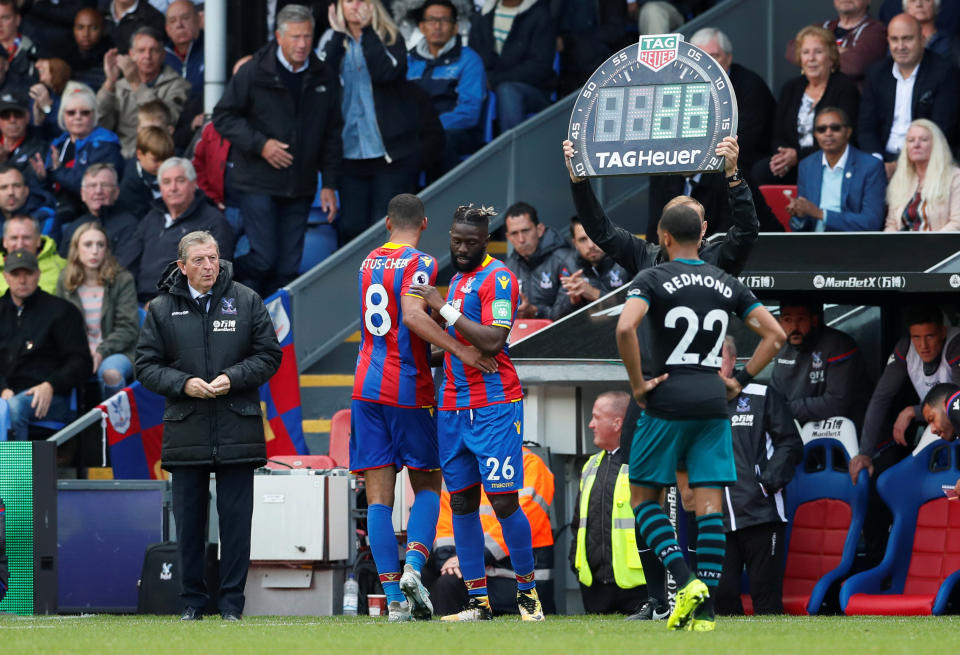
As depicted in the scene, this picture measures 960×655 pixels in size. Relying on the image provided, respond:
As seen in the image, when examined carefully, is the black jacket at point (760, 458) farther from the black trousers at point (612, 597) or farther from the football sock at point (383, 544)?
the football sock at point (383, 544)

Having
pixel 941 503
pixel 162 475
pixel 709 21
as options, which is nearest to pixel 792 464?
pixel 941 503

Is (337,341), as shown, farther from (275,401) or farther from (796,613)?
(796,613)

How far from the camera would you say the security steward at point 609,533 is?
10656mm

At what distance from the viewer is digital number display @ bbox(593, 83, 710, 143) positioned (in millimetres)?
9125

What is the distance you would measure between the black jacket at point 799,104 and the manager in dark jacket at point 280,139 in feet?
12.3

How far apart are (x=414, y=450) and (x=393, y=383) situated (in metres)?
0.37

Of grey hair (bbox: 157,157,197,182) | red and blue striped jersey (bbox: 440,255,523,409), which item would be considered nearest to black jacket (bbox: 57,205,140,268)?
grey hair (bbox: 157,157,197,182)

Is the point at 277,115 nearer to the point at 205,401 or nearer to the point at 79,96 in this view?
the point at 79,96

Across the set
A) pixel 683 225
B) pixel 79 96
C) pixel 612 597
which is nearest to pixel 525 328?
pixel 612 597

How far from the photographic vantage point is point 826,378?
1154 centimetres

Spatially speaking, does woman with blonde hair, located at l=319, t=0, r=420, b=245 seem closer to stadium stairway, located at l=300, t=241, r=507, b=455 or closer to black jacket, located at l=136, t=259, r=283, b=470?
stadium stairway, located at l=300, t=241, r=507, b=455

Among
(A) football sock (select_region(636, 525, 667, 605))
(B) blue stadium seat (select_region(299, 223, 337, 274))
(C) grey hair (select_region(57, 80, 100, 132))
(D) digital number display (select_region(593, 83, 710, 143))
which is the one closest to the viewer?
(A) football sock (select_region(636, 525, 667, 605))

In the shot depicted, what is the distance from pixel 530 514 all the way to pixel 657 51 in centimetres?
303

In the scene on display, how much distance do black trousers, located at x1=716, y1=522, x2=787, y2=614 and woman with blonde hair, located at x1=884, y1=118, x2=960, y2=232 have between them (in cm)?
276
